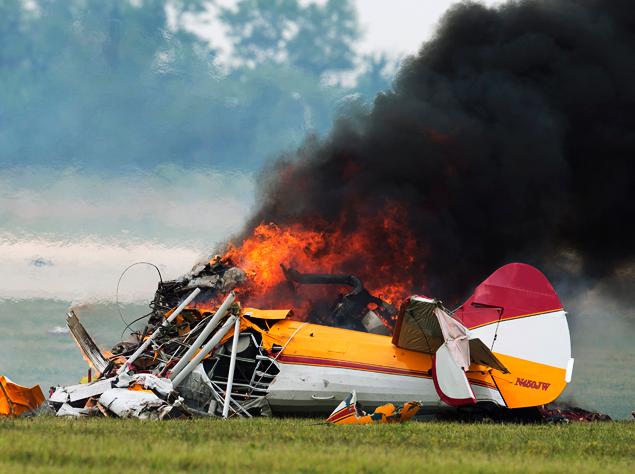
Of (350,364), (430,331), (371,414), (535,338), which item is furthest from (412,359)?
(535,338)

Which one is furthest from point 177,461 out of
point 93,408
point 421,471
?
point 93,408

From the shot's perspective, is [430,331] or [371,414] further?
[430,331]

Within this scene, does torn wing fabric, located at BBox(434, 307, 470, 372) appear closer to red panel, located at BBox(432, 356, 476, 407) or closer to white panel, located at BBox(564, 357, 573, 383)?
red panel, located at BBox(432, 356, 476, 407)

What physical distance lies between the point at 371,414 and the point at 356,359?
5.16ft

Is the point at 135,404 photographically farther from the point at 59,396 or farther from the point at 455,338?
the point at 455,338

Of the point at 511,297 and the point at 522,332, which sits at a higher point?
the point at 511,297

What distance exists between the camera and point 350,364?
23.5m

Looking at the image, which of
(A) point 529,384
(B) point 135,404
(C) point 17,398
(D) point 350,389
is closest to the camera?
(B) point 135,404

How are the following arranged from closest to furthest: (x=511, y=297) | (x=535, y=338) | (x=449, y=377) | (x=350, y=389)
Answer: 1. (x=449, y=377)
2. (x=350, y=389)
3. (x=535, y=338)
4. (x=511, y=297)

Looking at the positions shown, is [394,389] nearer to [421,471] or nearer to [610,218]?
[421,471]

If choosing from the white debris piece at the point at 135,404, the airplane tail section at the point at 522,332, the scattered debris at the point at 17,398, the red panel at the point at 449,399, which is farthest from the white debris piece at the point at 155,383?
the airplane tail section at the point at 522,332

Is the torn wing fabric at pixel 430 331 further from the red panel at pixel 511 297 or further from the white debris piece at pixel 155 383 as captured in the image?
the white debris piece at pixel 155 383

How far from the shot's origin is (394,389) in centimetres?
2336

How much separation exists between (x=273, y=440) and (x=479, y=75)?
26679 millimetres
